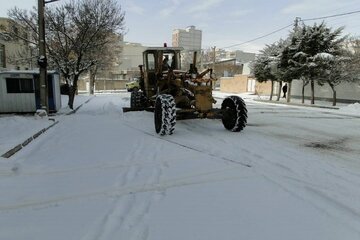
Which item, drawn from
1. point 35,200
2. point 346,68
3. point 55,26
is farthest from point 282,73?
point 35,200

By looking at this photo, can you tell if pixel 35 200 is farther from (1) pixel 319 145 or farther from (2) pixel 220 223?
(1) pixel 319 145

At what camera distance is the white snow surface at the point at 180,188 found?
3963 mm

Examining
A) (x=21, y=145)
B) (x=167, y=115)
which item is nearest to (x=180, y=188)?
(x=167, y=115)

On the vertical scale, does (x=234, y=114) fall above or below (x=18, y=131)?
above

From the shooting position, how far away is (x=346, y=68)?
25.1 meters

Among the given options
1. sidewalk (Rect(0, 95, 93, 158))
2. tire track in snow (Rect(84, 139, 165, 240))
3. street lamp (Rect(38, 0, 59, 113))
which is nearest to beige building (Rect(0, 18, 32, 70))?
street lamp (Rect(38, 0, 59, 113))

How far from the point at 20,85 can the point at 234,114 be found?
1149 cm

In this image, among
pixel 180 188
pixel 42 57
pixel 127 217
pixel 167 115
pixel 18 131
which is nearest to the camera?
pixel 127 217

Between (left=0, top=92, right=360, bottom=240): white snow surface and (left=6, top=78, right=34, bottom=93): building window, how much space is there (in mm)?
8440

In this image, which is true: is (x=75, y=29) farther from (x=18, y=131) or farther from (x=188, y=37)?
(x=188, y=37)

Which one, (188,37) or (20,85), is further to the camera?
(188,37)

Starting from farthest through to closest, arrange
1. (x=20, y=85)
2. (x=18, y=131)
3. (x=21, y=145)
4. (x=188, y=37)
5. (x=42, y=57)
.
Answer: (x=188, y=37)
(x=20, y=85)
(x=42, y=57)
(x=18, y=131)
(x=21, y=145)

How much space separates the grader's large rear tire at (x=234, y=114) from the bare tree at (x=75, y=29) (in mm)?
11548

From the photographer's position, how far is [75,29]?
20.5 metres
